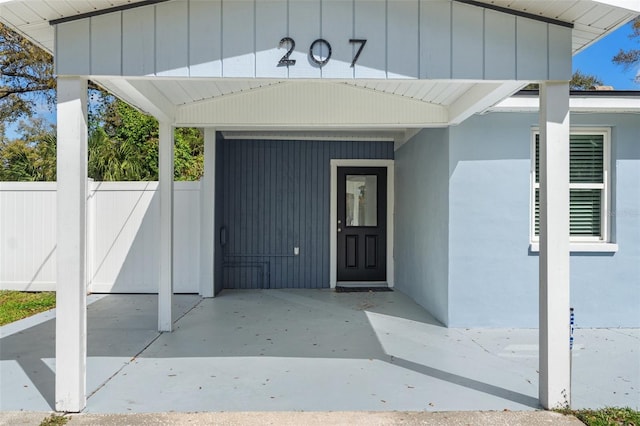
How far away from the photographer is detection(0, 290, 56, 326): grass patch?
5.61 metres

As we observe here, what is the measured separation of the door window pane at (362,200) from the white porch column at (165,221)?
3.59 m

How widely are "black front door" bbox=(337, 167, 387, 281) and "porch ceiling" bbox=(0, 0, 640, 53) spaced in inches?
192

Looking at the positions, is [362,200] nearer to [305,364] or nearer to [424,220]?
[424,220]

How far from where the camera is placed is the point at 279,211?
759 cm

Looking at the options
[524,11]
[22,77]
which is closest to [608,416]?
[524,11]

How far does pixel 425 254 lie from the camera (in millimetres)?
5883

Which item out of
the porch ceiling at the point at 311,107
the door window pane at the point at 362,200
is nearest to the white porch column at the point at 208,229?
the porch ceiling at the point at 311,107

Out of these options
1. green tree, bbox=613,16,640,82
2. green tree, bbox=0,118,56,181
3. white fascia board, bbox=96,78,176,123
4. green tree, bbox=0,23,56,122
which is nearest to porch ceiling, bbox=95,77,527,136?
white fascia board, bbox=96,78,176,123

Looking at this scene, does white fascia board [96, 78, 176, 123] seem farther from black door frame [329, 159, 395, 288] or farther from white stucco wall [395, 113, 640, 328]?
black door frame [329, 159, 395, 288]

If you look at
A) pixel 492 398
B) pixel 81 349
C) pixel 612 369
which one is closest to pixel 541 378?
pixel 492 398

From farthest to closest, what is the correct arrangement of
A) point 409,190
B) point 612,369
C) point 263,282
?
1. point 263,282
2. point 409,190
3. point 612,369

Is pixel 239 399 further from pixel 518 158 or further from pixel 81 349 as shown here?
pixel 518 158

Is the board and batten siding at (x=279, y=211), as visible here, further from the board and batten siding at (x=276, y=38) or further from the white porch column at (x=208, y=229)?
the board and batten siding at (x=276, y=38)

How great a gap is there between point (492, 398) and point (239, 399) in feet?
5.87
